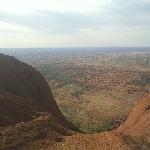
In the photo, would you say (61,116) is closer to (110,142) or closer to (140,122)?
(140,122)

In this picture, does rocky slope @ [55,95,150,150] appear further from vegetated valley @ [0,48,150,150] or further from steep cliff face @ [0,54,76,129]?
steep cliff face @ [0,54,76,129]

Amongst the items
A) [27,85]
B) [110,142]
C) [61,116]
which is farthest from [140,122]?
[27,85]

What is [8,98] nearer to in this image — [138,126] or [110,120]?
[138,126]

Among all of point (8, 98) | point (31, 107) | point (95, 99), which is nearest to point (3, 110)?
point (8, 98)

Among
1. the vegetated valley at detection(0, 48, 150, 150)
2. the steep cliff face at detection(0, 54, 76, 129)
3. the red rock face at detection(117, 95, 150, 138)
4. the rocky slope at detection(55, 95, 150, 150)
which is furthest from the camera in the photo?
the steep cliff face at detection(0, 54, 76, 129)

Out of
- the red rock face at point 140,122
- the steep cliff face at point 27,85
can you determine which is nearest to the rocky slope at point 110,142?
the red rock face at point 140,122

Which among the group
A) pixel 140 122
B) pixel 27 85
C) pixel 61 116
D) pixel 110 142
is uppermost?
pixel 27 85

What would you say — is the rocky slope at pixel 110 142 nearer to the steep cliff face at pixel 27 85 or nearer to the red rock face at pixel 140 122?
the red rock face at pixel 140 122

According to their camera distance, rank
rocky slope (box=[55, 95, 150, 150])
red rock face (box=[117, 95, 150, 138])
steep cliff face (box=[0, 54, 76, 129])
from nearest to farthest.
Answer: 1. rocky slope (box=[55, 95, 150, 150])
2. red rock face (box=[117, 95, 150, 138])
3. steep cliff face (box=[0, 54, 76, 129])

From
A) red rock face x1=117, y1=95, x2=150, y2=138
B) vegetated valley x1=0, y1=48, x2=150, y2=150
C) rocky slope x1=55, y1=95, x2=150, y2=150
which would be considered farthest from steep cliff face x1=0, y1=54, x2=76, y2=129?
rocky slope x1=55, y1=95, x2=150, y2=150

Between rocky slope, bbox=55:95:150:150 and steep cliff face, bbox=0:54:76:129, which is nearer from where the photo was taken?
rocky slope, bbox=55:95:150:150
